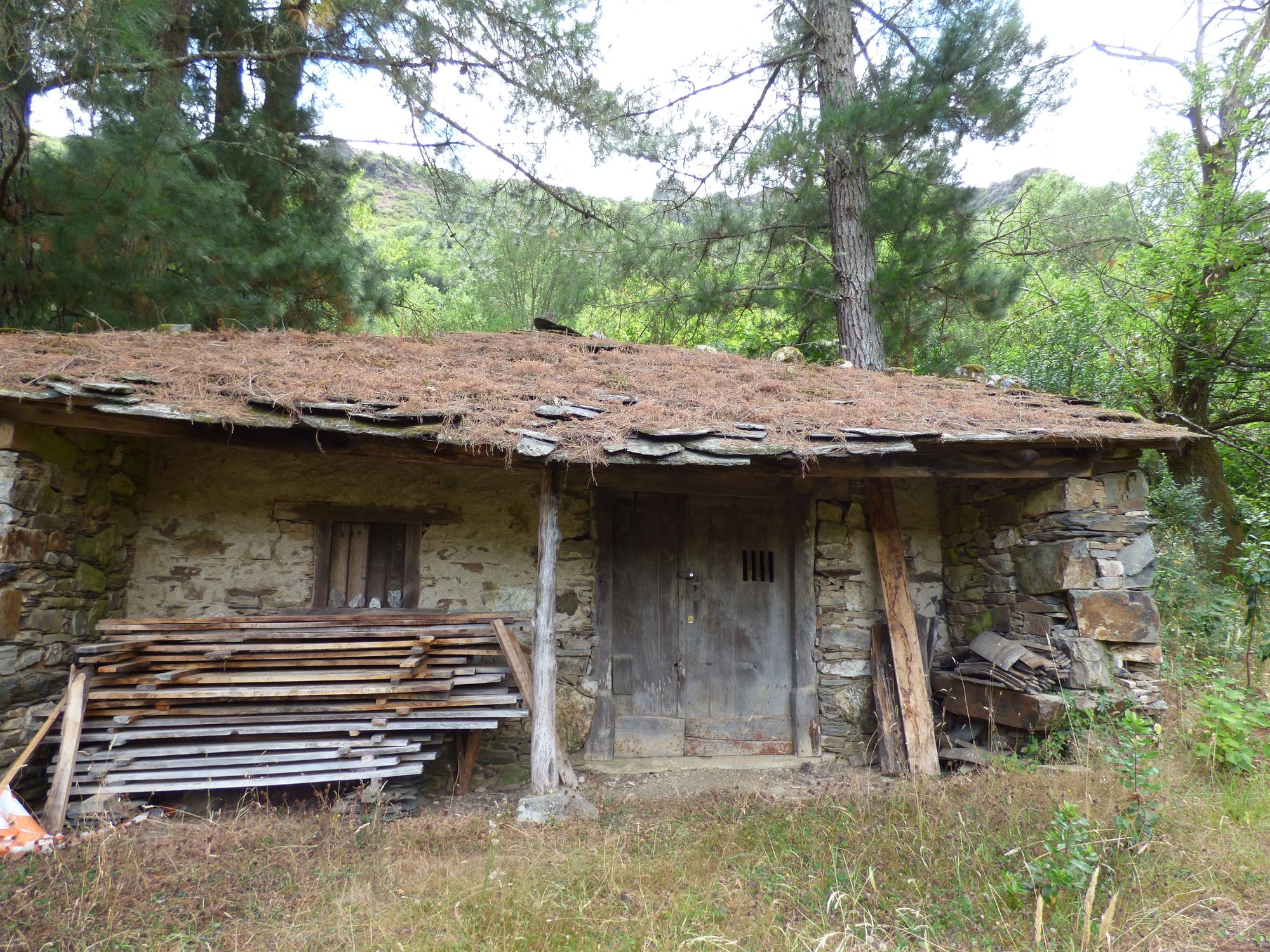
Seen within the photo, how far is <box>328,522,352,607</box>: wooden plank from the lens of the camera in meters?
5.15

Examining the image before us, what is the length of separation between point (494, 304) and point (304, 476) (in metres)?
7.04

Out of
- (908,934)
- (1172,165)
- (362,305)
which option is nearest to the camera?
(908,934)

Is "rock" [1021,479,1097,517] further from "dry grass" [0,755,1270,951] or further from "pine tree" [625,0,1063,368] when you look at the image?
"pine tree" [625,0,1063,368]

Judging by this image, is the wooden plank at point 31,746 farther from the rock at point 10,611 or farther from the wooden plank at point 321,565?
the wooden plank at point 321,565

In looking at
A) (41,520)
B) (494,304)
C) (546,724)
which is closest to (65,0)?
(41,520)

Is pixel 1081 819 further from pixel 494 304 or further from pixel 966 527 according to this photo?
pixel 494 304

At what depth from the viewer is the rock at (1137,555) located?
15.9 ft

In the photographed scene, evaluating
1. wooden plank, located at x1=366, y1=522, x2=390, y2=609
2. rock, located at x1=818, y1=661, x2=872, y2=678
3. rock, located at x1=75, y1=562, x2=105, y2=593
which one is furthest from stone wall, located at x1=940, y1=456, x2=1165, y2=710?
rock, located at x1=75, y1=562, x2=105, y2=593

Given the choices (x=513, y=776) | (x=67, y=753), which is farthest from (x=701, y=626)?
(x=67, y=753)

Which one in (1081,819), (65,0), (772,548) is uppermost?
(65,0)

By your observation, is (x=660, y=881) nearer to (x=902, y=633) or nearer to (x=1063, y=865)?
(x=1063, y=865)

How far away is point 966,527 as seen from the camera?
576 cm

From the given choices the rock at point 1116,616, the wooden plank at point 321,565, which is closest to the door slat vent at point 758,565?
the rock at point 1116,616

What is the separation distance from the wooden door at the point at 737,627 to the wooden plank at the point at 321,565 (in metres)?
2.77
